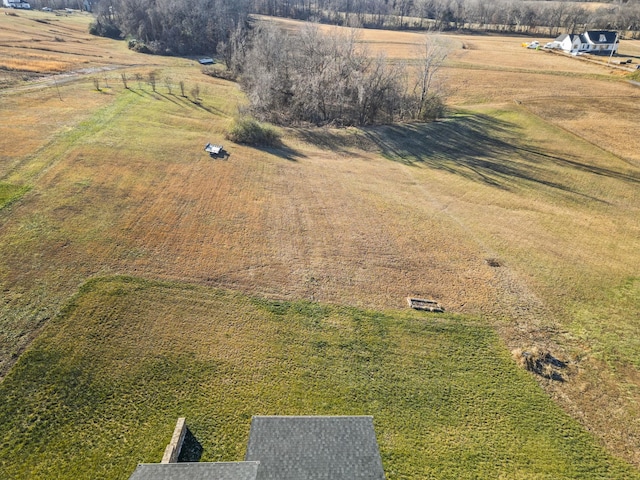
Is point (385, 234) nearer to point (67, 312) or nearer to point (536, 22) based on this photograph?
point (67, 312)

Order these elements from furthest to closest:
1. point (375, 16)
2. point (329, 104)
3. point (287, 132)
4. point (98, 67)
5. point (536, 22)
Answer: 1. point (375, 16)
2. point (536, 22)
3. point (98, 67)
4. point (329, 104)
5. point (287, 132)

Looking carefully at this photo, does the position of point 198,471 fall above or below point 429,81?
below

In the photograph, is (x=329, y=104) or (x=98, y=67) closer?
(x=329, y=104)

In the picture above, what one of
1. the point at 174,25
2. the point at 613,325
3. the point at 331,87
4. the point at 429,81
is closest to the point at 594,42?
the point at 429,81

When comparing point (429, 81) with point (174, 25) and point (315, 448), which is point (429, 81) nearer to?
point (315, 448)

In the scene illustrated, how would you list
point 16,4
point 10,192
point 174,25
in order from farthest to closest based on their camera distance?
→ point 16,4
point 174,25
point 10,192

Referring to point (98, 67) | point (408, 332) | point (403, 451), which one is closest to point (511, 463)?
point (403, 451)

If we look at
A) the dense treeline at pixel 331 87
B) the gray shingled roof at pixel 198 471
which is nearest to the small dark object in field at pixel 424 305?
the gray shingled roof at pixel 198 471
